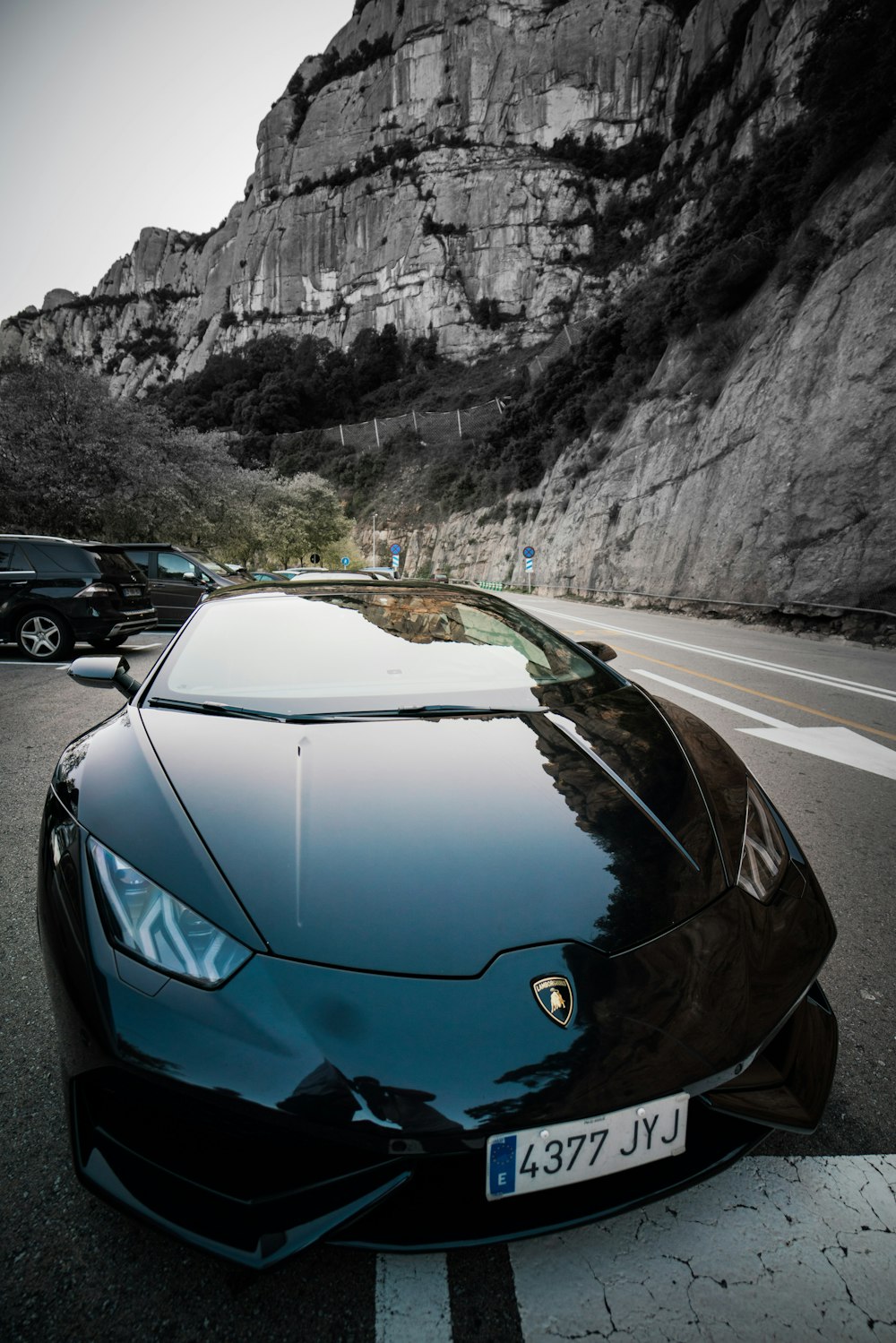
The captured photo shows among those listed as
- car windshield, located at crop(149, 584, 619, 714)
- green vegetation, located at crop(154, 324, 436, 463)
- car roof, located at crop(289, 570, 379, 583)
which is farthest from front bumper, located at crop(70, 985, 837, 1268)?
green vegetation, located at crop(154, 324, 436, 463)

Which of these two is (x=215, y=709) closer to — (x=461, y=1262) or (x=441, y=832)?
(x=441, y=832)

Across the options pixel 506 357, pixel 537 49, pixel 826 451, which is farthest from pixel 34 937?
pixel 537 49

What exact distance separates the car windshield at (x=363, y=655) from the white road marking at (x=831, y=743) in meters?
2.86

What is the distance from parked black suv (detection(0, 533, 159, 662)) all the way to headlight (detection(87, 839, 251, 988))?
8379 mm

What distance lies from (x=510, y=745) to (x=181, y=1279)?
4.38 feet

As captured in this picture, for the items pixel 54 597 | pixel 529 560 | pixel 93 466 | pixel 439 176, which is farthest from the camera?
pixel 439 176

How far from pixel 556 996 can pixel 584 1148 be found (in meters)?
0.22

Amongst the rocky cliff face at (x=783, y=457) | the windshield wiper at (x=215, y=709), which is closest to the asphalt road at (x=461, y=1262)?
the windshield wiper at (x=215, y=709)

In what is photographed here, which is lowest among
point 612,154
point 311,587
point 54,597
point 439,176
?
point 54,597

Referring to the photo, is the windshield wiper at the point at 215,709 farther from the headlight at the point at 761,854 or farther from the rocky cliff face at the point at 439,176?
the rocky cliff face at the point at 439,176

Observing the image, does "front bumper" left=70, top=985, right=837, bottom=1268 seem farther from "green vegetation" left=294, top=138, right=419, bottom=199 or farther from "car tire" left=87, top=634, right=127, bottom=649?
"green vegetation" left=294, top=138, right=419, bottom=199

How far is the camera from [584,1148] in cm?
109

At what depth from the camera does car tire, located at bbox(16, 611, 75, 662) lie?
8672 millimetres

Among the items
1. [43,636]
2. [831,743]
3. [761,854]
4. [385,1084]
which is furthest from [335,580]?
[43,636]
